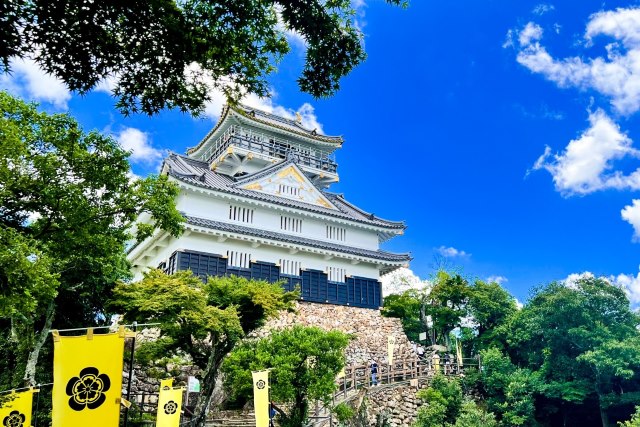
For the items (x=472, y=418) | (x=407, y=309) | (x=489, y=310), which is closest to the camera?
(x=472, y=418)

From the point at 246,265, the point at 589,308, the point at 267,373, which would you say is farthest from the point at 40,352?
the point at 589,308

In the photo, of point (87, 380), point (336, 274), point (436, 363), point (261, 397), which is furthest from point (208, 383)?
point (436, 363)

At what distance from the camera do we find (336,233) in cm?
2712

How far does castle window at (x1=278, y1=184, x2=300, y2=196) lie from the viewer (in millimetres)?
26523

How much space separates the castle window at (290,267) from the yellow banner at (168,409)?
34.2 feet

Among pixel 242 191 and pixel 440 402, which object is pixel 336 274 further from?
pixel 440 402

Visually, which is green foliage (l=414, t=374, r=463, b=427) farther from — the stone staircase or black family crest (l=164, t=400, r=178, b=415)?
black family crest (l=164, t=400, r=178, b=415)

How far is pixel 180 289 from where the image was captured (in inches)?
569

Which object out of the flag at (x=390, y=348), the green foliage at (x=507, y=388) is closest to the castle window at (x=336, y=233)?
the flag at (x=390, y=348)

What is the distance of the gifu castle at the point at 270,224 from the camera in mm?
22734

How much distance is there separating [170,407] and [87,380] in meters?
6.15

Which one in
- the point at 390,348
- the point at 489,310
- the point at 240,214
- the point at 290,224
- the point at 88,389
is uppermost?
the point at 240,214

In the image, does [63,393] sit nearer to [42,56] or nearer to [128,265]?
[42,56]

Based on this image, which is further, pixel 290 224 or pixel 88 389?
pixel 290 224
